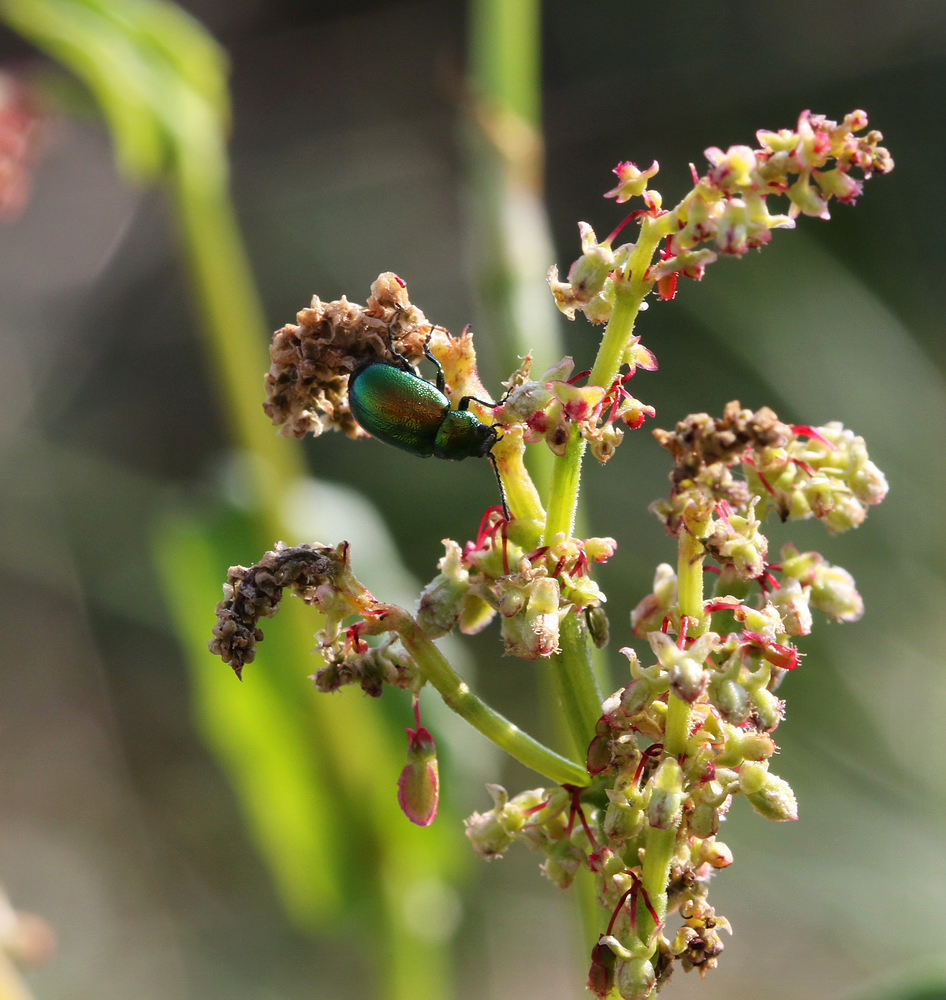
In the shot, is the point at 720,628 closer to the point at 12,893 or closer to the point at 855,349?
the point at 855,349

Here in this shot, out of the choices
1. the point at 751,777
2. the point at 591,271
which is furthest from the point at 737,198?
the point at 751,777

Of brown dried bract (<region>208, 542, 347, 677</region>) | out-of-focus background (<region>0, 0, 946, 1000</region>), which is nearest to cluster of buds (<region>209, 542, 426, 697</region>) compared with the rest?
brown dried bract (<region>208, 542, 347, 677</region>)

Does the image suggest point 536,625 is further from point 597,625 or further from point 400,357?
point 400,357

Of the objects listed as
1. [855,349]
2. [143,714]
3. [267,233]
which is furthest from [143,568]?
[855,349]

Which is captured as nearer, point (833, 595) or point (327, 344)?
point (833, 595)

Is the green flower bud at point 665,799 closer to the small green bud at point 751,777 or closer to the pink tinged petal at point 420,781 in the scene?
the small green bud at point 751,777

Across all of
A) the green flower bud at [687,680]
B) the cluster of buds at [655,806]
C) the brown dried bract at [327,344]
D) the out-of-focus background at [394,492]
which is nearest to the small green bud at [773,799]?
the cluster of buds at [655,806]
